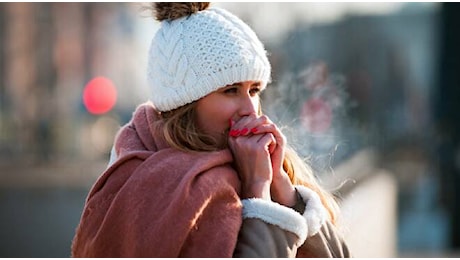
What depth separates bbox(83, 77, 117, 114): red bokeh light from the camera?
105 ft

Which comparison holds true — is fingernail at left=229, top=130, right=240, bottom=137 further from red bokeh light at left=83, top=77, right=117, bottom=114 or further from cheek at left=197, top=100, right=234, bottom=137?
red bokeh light at left=83, top=77, right=117, bottom=114

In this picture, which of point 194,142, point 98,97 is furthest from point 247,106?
point 98,97

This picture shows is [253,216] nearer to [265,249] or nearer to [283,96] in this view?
[265,249]

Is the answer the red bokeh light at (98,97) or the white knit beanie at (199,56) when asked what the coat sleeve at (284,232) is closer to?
the white knit beanie at (199,56)

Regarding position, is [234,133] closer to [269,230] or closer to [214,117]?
[214,117]

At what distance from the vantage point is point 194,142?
3445 millimetres

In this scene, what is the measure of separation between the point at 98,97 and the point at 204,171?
3061 centimetres

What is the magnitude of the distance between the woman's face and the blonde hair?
0.9 inches

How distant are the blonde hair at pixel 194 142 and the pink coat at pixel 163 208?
6cm

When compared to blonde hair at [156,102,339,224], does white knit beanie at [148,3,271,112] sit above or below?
above

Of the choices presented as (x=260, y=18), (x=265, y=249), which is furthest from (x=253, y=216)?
(x=260, y=18)

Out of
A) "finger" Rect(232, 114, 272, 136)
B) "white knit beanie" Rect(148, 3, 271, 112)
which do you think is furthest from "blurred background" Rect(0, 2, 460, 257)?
"finger" Rect(232, 114, 272, 136)

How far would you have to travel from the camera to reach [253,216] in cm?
328

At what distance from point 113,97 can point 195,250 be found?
109ft
